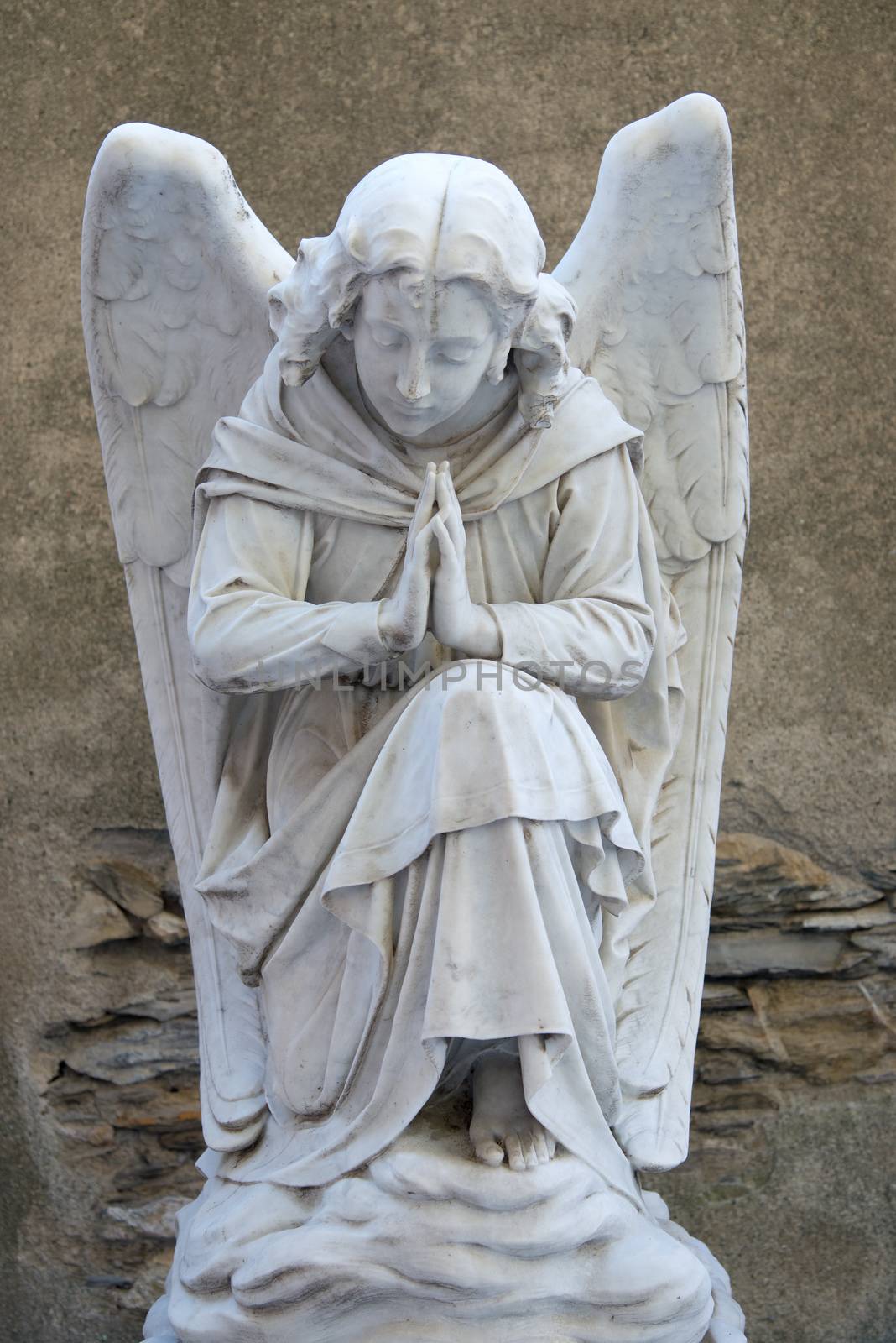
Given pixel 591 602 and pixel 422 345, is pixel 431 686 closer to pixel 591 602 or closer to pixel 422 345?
pixel 591 602

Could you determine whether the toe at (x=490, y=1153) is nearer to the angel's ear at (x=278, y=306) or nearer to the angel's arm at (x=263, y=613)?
the angel's arm at (x=263, y=613)

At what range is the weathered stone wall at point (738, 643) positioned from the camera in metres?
4.06

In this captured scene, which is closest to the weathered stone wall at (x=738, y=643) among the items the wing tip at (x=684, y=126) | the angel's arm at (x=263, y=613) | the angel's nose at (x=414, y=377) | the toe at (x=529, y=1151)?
the wing tip at (x=684, y=126)

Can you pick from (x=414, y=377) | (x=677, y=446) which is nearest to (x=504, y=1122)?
(x=414, y=377)

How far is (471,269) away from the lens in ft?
7.64

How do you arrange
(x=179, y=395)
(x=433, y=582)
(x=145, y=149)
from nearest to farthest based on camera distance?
(x=433, y=582), (x=145, y=149), (x=179, y=395)

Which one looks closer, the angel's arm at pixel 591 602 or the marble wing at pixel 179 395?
the angel's arm at pixel 591 602

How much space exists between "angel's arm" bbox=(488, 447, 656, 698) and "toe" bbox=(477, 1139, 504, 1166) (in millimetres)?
552

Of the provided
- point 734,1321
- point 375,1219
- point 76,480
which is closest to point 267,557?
point 375,1219

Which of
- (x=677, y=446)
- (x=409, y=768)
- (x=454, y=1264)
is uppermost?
(x=677, y=446)

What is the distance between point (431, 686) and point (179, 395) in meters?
0.70

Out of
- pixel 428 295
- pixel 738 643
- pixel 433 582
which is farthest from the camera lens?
pixel 738 643

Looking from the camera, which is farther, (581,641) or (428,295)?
(581,641)

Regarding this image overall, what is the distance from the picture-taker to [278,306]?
8.27 ft
